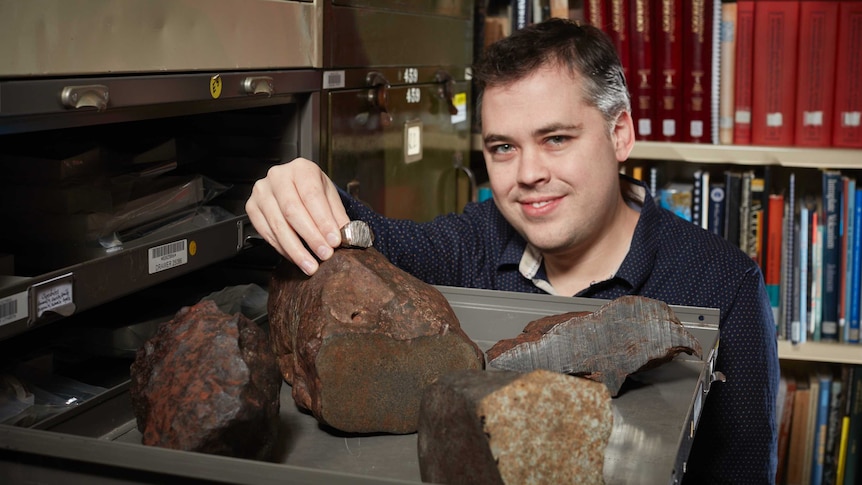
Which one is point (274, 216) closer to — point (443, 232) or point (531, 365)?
point (531, 365)

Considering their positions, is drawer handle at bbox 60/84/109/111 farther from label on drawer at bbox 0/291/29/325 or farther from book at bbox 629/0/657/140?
book at bbox 629/0/657/140

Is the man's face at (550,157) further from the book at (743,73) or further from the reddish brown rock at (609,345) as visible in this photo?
the book at (743,73)

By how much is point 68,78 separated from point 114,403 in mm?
325

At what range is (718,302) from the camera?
4.73 ft

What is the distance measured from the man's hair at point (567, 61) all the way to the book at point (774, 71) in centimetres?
82

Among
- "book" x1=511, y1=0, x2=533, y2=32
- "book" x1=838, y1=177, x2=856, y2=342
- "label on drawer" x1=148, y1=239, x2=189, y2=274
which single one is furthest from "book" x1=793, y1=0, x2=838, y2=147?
"label on drawer" x1=148, y1=239, x2=189, y2=274

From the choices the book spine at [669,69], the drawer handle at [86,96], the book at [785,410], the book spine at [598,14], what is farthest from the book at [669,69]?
the drawer handle at [86,96]

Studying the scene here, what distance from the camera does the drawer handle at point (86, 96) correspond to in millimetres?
856

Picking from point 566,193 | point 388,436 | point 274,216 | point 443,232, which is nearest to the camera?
point 388,436

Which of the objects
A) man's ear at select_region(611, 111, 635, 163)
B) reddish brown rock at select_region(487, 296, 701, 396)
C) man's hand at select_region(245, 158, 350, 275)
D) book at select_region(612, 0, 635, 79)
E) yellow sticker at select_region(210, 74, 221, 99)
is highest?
book at select_region(612, 0, 635, 79)

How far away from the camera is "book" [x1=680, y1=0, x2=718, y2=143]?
2193 millimetres

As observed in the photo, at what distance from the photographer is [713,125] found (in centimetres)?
224

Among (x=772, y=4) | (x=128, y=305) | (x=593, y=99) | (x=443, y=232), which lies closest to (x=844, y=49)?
(x=772, y=4)

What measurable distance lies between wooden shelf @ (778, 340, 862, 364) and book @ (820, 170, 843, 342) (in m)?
0.03
